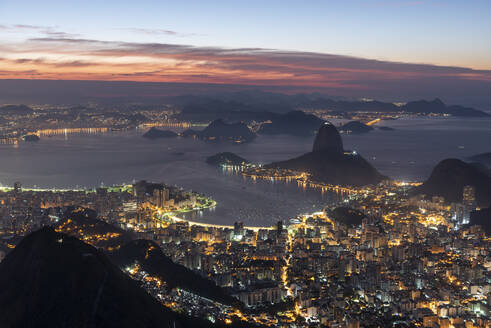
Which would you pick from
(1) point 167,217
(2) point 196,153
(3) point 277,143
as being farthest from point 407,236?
(3) point 277,143

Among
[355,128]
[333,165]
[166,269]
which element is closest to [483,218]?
[333,165]

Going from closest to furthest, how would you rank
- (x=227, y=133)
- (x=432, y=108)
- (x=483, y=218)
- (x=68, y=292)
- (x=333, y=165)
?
(x=68, y=292)
(x=483, y=218)
(x=333, y=165)
(x=227, y=133)
(x=432, y=108)

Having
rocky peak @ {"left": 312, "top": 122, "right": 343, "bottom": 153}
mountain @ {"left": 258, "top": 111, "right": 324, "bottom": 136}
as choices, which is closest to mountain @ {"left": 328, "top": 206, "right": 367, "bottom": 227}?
rocky peak @ {"left": 312, "top": 122, "right": 343, "bottom": 153}

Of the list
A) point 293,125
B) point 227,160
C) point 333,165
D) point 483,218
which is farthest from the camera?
point 293,125

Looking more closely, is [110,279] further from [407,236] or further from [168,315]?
[407,236]

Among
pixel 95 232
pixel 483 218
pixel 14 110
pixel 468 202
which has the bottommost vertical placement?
pixel 14 110

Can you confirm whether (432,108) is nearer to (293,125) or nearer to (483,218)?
(293,125)

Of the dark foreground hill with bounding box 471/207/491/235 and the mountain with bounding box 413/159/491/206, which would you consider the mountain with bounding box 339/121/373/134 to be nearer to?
the mountain with bounding box 413/159/491/206

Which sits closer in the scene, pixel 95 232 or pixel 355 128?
pixel 95 232
